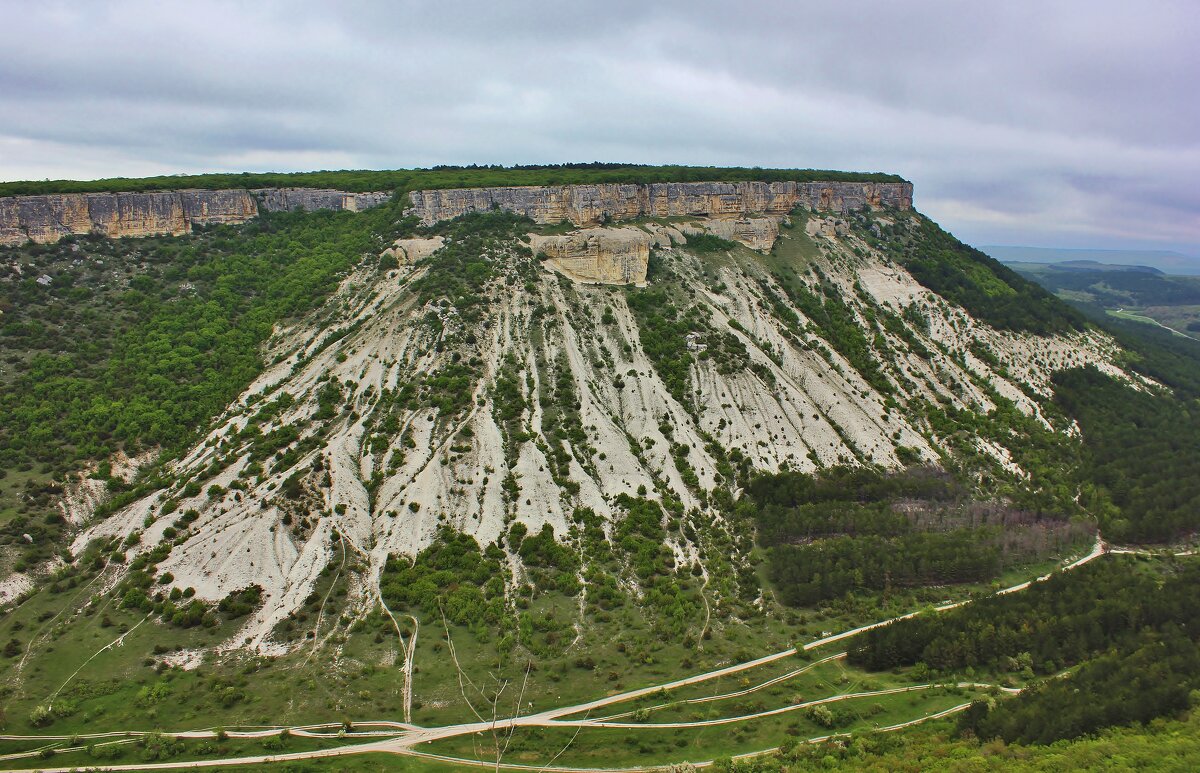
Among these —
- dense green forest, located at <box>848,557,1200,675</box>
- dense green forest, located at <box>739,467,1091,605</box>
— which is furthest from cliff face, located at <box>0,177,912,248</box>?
dense green forest, located at <box>848,557,1200,675</box>

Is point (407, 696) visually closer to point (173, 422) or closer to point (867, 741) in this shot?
point (867, 741)

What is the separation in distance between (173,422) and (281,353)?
471 inches

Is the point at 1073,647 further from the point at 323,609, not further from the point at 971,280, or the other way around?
the point at 971,280

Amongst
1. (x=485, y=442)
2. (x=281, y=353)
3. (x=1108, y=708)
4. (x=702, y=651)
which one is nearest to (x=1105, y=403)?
(x=1108, y=708)

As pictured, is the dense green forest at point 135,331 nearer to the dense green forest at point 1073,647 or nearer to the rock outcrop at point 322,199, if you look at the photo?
the rock outcrop at point 322,199

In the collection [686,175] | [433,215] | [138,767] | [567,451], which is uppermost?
[686,175]

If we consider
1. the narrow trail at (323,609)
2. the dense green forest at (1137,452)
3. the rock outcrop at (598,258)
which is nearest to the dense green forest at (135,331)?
the narrow trail at (323,609)

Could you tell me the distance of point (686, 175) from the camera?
97688 millimetres

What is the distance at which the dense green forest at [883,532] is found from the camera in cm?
5388

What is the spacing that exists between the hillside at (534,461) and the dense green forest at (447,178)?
10.1ft

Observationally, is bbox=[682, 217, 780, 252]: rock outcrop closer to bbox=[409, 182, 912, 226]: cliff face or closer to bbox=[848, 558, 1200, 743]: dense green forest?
bbox=[409, 182, 912, 226]: cliff face

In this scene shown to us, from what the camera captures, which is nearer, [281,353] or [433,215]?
[281,353]

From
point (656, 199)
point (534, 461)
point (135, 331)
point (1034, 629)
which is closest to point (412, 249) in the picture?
point (135, 331)

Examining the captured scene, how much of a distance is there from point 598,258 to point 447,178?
26255 mm
